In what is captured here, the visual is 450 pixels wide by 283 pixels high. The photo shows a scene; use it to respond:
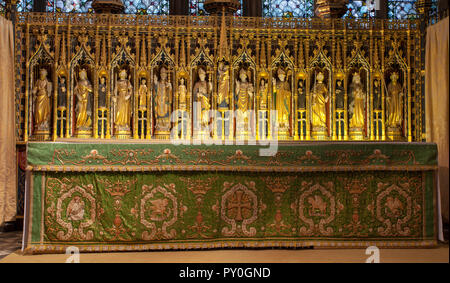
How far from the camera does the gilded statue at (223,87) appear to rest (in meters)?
7.31

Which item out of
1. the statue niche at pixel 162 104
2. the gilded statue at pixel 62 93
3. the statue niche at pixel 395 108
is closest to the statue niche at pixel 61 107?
the gilded statue at pixel 62 93

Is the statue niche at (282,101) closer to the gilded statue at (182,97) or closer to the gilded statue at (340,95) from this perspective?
the gilded statue at (340,95)

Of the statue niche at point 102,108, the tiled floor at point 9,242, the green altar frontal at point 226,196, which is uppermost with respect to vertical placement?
the statue niche at point 102,108

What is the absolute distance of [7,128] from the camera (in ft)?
21.6

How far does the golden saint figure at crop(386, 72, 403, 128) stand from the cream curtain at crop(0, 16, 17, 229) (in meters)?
5.90

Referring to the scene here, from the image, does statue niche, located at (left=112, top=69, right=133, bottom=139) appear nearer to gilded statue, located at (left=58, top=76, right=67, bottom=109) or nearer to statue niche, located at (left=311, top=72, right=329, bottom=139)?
gilded statue, located at (left=58, top=76, right=67, bottom=109)

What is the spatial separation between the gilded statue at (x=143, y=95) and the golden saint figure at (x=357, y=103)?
11.1 ft

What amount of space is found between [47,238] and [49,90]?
2.94 meters

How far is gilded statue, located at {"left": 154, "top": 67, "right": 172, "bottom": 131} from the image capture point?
7.28 m

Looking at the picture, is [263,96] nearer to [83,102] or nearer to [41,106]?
[83,102]

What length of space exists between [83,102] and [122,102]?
61 centimetres

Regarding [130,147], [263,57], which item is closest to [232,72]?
[263,57]

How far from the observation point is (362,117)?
741 centimetres

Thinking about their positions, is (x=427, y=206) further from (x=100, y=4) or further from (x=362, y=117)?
(x=100, y=4)
